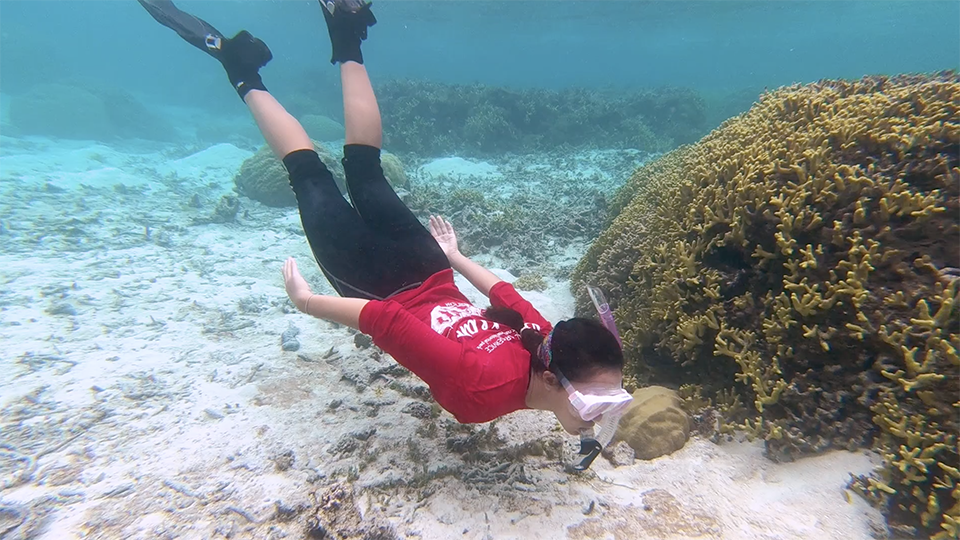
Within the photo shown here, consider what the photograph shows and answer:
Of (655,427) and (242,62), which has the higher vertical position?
(242,62)

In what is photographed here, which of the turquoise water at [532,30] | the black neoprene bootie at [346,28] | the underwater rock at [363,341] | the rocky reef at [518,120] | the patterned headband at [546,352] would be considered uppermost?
the turquoise water at [532,30]

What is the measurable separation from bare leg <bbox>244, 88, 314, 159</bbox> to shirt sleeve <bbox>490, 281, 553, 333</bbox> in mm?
2408

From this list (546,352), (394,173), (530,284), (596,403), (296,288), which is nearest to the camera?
(596,403)

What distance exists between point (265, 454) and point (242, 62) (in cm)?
426

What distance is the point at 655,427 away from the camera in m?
3.30

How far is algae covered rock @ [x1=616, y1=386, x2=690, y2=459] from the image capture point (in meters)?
3.28

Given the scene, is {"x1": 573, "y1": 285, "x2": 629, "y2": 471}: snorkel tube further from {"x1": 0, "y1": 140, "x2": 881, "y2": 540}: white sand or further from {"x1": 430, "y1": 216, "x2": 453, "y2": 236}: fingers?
{"x1": 430, "y1": 216, "x2": 453, "y2": 236}: fingers

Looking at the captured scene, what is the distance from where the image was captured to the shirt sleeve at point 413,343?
8.13ft

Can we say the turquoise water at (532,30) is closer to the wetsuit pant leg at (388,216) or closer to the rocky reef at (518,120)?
the rocky reef at (518,120)

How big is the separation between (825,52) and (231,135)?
150703 millimetres

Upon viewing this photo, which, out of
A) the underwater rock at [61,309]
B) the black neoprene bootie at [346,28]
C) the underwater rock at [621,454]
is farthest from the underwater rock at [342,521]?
the underwater rock at [61,309]

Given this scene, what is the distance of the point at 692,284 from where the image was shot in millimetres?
3826

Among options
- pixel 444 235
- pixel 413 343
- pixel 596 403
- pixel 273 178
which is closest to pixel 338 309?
pixel 413 343

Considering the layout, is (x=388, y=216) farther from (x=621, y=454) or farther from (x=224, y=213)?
(x=224, y=213)
